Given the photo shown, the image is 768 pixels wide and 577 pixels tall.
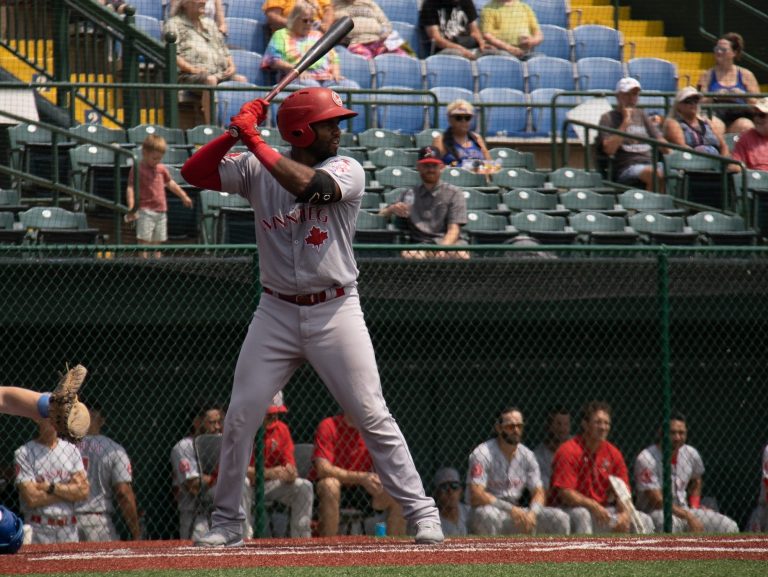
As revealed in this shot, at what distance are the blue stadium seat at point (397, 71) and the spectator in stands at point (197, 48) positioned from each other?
5.03 feet

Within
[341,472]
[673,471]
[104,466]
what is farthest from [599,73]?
[104,466]

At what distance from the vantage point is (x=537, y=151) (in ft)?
40.4

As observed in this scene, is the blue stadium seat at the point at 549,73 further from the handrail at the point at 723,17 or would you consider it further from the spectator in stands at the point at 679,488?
the spectator in stands at the point at 679,488

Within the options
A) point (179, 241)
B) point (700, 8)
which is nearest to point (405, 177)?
point (179, 241)

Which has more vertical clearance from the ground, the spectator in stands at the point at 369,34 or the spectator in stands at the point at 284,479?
the spectator in stands at the point at 369,34

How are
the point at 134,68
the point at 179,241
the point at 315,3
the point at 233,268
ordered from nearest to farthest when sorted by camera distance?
the point at 233,268 → the point at 179,241 → the point at 134,68 → the point at 315,3

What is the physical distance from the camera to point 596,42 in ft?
45.5

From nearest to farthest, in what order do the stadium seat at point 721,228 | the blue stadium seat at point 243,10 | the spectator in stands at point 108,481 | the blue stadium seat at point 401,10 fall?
the spectator in stands at point 108,481
the stadium seat at point 721,228
the blue stadium seat at point 243,10
the blue stadium seat at point 401,10

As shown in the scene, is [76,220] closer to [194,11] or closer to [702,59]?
[194,11]

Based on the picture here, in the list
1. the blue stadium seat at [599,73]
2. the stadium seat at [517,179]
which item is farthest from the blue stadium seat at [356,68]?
the blue stadium seat at [599,73]

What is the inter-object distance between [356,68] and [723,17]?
4408mm

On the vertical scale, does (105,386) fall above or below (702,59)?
below

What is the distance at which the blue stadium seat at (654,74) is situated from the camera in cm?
1337

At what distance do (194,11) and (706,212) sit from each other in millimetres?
4626
